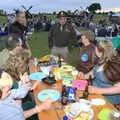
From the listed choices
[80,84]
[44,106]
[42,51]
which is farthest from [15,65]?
[42,51]

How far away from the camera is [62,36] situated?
8516 mm

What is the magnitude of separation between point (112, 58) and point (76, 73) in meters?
1.16

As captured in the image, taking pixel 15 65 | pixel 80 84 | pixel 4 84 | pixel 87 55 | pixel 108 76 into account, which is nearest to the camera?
pixel 4 84

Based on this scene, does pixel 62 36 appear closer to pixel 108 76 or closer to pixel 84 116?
pixel 108 76

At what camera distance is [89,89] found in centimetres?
436

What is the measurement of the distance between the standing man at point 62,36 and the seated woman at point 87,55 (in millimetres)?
1964

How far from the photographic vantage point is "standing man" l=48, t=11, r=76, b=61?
27.6 feet

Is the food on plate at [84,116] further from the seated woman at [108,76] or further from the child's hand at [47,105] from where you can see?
the seated woman at [108,76]

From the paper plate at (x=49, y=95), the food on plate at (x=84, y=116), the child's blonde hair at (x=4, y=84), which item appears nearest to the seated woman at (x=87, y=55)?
the paper plate at (x=49, y=95)

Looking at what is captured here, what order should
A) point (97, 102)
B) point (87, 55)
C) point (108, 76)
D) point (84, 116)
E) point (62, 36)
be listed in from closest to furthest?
point (84, 116) → point (97, 102) → point (108, 76) → point (87, 55) → point (62, 36)

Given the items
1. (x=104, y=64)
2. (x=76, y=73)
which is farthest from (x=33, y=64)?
(x=104, y=64)

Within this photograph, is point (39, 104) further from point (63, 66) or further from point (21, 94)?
point (63, 66)

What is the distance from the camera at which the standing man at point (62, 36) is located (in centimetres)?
841

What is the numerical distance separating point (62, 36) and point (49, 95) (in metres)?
4.41
